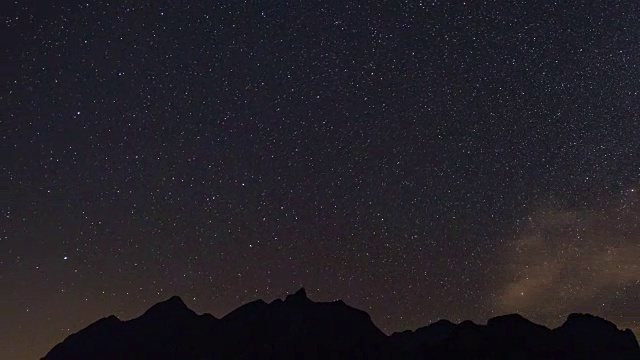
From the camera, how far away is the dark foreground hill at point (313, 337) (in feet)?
178

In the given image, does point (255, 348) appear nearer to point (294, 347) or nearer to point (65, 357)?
point (294, 347)

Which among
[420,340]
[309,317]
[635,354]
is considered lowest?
[635,354]

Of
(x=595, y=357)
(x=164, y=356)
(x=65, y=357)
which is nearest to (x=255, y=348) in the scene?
(x=164, y=356)

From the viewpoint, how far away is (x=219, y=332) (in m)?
66.9

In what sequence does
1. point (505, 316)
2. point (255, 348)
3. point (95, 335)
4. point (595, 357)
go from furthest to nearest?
1. point (95, 335)
2. point (255, 348)
3. point (505, 316)
4. point (595, 357)

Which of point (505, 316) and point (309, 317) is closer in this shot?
point (505, 316)

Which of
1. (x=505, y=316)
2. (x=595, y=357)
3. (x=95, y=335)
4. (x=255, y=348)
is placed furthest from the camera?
(x=95, y=335)

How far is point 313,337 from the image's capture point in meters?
60.0

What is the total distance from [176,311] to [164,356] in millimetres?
6053

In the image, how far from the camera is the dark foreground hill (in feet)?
178

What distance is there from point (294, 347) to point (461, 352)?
54.6ft

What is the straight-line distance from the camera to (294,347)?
59.8 meters

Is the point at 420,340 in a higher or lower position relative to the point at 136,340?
lower

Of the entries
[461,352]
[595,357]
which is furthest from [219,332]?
[595,357]
